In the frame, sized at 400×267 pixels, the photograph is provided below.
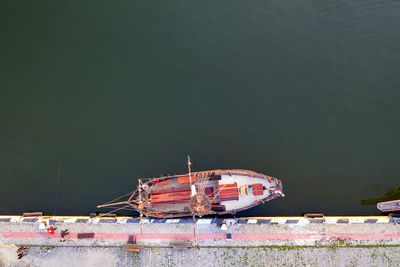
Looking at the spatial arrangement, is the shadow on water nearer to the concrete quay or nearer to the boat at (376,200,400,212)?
the boat at (376,200,400,212)

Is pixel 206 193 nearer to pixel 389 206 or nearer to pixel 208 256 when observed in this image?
pixel 208 256

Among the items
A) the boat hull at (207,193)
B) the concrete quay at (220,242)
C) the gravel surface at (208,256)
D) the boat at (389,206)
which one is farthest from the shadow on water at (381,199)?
the boat hull at (207,193)

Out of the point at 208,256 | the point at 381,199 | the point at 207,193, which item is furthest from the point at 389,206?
the point at 208,256

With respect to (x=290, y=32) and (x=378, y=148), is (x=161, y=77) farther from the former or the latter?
(x=378, y=148)

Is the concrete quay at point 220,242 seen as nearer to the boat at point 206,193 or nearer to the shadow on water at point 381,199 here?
the shadow on water at point 381,199

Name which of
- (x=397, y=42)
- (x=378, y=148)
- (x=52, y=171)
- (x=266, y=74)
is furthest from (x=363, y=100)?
(x=52, y=171)
